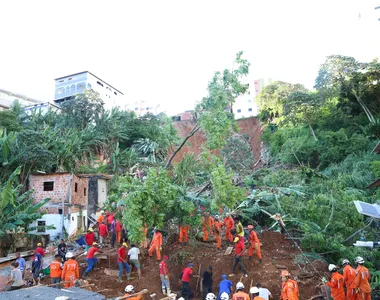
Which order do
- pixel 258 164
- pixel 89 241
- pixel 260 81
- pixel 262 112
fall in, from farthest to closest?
pixel 260 81 < pixel 262 112 < pixel 258 164 < pixel 89 241

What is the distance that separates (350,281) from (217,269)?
3903mm

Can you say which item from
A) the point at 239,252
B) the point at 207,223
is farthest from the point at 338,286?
the point at 207,223

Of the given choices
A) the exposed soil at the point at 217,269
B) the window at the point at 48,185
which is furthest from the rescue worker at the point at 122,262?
the window at the point at 48,185

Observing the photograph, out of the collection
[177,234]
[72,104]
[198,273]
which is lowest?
[198,273]

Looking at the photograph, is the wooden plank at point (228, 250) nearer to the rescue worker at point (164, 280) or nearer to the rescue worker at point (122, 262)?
the rescue worker at point (164, 280)

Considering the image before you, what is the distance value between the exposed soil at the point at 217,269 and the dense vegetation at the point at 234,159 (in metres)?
0.96

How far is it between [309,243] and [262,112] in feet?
96.4

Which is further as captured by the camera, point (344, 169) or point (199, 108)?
point (344, 169)

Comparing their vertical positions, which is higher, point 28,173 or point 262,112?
point 262,112

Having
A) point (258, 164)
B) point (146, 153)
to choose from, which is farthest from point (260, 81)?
point (146, 153)

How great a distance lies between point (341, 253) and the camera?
947 centimetres

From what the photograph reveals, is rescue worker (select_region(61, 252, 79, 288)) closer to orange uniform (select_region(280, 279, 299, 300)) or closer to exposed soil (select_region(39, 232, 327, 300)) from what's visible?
exposed soil (select_region(39, 232, 327, 300))

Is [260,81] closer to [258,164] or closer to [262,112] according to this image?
[262,112]

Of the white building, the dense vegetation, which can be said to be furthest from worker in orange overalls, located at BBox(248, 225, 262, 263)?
the white building
